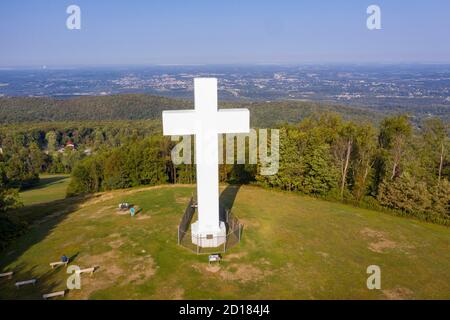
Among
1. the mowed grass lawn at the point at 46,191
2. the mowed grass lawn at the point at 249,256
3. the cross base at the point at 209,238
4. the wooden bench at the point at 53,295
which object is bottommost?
the mowed grass lawn at the point at 46,191

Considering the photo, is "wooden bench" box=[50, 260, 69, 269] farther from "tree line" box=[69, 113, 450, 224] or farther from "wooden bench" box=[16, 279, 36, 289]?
"tree line" box=[69, 113, 450, 224]

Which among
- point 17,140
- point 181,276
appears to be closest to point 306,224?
point 181,276

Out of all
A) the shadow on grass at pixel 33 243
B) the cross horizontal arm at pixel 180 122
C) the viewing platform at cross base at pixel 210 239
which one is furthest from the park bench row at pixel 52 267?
the cross horizontal arm at pixel 180 122

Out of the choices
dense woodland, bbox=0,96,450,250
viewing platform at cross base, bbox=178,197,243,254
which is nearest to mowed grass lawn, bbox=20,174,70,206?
dense woodland, bbox=0,96,450,250

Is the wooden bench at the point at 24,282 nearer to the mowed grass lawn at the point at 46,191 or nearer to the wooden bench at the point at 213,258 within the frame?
the wooden bench at the point at 213,258

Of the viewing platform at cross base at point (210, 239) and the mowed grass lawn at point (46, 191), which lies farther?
the mowed grass lawn at point (46, 191)

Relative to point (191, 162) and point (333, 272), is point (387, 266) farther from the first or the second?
point (191, 162)

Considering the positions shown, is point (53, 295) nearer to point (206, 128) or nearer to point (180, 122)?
point (180, 122)

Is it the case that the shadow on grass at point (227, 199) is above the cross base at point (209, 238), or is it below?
below
